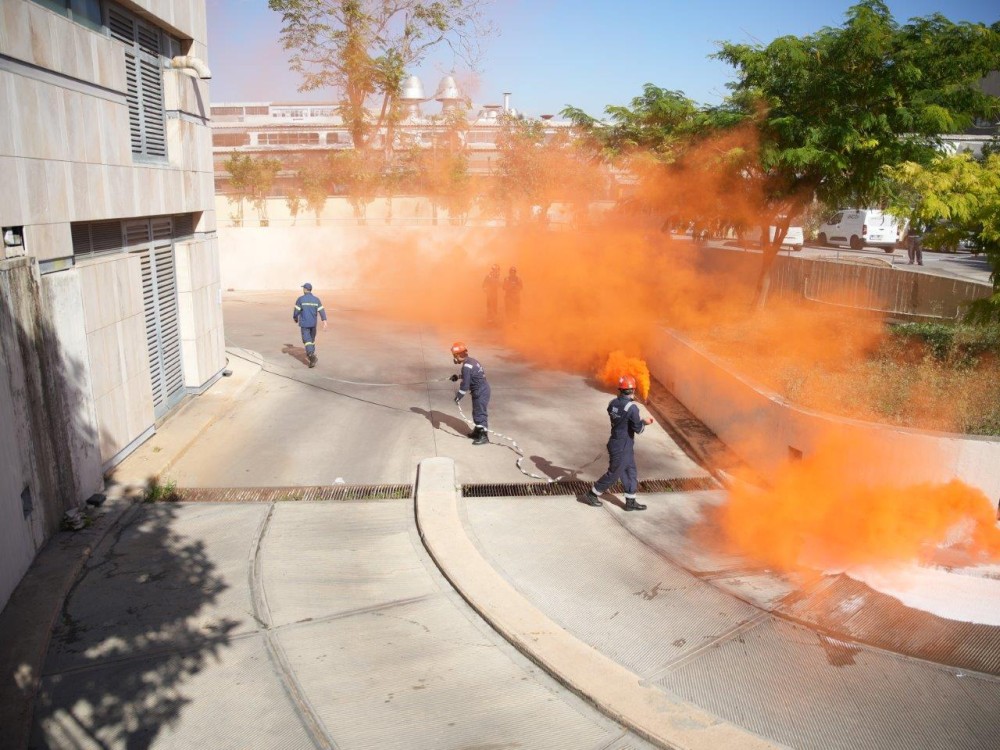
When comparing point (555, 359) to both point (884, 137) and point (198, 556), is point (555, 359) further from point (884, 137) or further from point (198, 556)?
point (198, 556)

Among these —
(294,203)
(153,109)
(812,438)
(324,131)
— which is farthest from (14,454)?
(324,131)

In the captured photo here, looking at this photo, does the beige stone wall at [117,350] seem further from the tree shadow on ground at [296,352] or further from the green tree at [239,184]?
the green tree at [239,184]

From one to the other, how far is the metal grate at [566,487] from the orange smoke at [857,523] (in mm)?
1051

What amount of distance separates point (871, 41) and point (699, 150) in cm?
340

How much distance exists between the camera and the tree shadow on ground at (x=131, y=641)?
15.5ft

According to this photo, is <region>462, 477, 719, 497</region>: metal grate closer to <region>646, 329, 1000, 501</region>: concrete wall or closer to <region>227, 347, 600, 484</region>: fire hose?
<region>227, 347, 600, 484</region>: fire hose

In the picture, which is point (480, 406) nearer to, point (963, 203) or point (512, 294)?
point (963, 203)

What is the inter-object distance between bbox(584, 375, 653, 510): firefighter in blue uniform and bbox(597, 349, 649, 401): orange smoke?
16.1 feet

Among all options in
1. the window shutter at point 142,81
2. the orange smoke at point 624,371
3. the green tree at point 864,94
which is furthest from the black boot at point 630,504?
the window shutter at point 142,81

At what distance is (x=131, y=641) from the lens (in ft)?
18.3

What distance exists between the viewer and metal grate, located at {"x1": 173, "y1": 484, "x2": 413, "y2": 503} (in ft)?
27.6

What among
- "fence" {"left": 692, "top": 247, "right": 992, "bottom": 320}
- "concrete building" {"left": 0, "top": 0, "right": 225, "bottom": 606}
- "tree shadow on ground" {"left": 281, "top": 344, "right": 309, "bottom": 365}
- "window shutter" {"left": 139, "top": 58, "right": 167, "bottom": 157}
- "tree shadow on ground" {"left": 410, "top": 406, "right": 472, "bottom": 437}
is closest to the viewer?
"concrete building" {"left": 0, "top": 0, "right": 225, "bottom": 606}

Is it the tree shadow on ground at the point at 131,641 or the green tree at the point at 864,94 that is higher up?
the green tree at the point at 864,94

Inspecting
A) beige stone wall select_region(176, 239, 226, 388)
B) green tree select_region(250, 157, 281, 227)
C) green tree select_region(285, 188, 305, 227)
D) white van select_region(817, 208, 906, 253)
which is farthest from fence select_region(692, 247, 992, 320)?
green tree select_region(250, 157, 281, 227)
